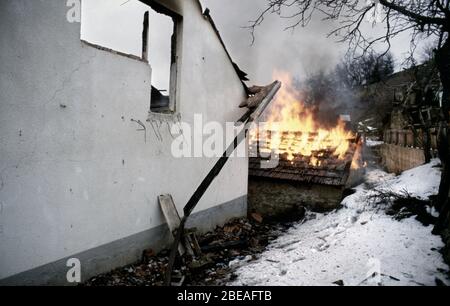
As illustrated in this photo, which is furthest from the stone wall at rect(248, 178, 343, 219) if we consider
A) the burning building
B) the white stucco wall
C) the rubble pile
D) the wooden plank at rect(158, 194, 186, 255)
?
the wooden plank at rect(158, 194, 186, 255)

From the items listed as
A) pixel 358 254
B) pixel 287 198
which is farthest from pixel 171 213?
pixel 287 198

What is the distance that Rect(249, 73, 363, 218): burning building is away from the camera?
329 inches

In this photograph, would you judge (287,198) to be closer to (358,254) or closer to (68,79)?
(358,254)

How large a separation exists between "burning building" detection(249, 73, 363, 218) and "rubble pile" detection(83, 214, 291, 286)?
176 centimetres

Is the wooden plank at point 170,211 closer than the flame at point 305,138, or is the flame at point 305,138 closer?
the wooden plank at point 170,211

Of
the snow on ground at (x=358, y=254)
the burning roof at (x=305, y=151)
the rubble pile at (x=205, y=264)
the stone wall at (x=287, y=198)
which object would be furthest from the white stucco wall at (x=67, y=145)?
the burning roof at (x=305, y=151)

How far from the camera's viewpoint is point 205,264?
5055mm

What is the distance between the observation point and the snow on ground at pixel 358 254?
12.8ft

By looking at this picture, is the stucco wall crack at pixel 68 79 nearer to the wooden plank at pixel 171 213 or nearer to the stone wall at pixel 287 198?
the wooden plank at pixel 171 213

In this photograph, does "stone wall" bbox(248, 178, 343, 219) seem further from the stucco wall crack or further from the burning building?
the stucco wall crack

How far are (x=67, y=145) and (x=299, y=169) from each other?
7070 millimetres

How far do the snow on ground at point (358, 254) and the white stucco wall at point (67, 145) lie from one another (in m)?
2.48

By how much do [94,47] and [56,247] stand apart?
9.69 ft
